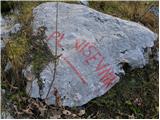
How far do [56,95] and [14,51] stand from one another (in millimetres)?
642

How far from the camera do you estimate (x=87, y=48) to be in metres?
4.13

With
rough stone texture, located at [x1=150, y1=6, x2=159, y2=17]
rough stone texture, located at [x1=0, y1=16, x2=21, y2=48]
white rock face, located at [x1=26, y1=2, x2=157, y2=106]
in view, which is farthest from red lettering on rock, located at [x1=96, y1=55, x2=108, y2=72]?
rough stone texture, located at [x1=150, y1=6, x2=159, y2=17]

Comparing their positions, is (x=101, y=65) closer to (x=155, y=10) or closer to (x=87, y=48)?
(x=87, y=48)

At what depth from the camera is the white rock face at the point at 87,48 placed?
3865 mm

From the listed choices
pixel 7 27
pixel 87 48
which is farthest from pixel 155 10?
pixel 7 27

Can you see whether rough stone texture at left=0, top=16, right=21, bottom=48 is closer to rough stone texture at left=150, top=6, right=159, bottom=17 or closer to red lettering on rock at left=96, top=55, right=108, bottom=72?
red lettering on rock at left=96, top=55, right=108, bottom=72

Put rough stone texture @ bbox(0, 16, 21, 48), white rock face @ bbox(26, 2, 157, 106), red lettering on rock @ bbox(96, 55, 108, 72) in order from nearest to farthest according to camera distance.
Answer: white rock face @ bbox(26, 2, 157, 106) → red lettering on rock @ bbox(96, 55, 108, 72) → rough stone texture @ bbox(0, 16, 21, 48)

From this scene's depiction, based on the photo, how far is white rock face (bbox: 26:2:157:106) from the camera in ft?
12.7

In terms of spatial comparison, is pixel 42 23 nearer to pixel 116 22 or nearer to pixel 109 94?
pixel 116 22

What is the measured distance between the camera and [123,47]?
417cm

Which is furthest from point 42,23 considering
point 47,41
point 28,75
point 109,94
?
point 109,94

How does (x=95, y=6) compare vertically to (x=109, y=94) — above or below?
above

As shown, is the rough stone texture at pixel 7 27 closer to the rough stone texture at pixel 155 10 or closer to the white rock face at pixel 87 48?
the white rock face at pixel 87 48

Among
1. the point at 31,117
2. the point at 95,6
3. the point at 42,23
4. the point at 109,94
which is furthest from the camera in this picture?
the point at 95,6
